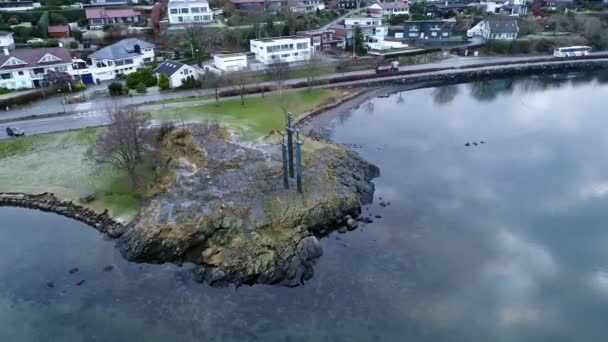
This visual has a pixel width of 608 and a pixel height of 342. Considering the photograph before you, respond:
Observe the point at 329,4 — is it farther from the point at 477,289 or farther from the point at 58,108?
the point at 477,289

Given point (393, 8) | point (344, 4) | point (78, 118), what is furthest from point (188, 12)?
point (393, 8)

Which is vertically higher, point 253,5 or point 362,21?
point 253,5

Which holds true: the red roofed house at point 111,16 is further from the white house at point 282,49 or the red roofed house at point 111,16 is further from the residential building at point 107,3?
the white house at point 282,49

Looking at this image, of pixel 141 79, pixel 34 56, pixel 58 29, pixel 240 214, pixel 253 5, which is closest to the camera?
pixel 240 214

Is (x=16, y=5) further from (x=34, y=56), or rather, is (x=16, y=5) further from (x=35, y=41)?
(x=34, y=56)

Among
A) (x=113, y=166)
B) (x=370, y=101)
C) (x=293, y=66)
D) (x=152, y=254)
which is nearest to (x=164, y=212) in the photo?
(x=152, y=254)

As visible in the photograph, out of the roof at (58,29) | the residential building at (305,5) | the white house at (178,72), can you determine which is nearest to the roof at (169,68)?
the white house at (178,72)
